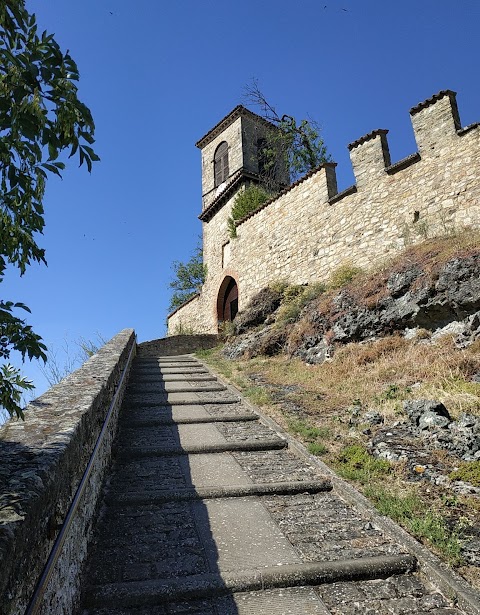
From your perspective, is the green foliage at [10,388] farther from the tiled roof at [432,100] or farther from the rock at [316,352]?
the tiled roof at [432,100]

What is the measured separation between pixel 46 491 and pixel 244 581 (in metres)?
1.53

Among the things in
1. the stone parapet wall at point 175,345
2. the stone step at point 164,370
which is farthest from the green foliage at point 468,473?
the stone parapet wall at point 175,345

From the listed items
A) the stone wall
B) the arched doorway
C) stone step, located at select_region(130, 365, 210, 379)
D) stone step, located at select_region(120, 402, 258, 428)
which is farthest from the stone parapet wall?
the stone wall

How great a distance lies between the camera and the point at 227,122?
22219 mm

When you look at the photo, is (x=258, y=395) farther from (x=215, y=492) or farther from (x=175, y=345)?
(x=175, y=345)

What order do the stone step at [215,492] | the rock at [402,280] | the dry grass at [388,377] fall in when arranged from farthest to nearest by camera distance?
the rock at [402,280] → the dry grass at [388,377] → the stone step at [215,492]

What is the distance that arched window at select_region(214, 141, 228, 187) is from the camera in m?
21.9

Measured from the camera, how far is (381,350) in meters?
7.35

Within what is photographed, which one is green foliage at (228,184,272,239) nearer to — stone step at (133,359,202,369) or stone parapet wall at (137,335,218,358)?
stone parapet wall at (137,335,218,358)

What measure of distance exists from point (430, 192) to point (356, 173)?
2346 millimetres

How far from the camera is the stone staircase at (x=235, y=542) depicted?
2424mm

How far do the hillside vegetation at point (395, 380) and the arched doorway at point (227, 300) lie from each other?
503cm

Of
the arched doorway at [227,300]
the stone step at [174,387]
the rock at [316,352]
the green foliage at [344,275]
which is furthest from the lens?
the arched doorway at [227,300]

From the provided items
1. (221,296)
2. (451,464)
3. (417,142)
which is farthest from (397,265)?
(221,296)
